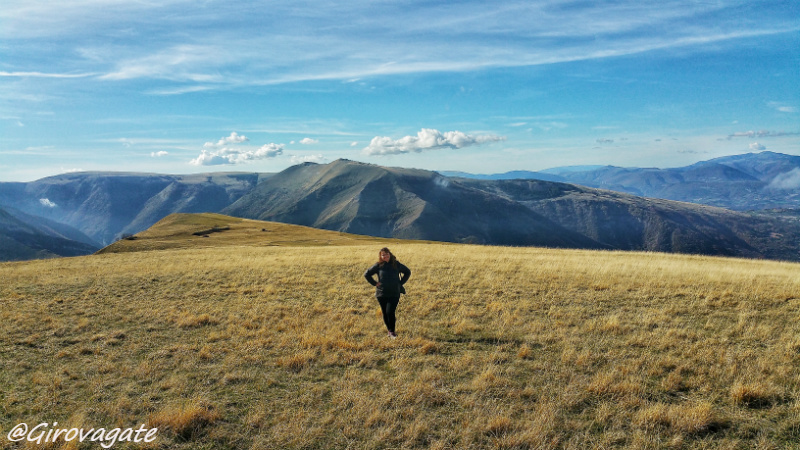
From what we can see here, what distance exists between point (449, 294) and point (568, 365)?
764 cm

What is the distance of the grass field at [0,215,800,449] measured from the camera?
774 cm

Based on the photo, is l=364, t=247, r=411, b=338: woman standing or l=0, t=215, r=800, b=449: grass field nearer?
l=0, t=215, r=800, b=449: grass field

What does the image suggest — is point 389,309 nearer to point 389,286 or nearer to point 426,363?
point 389,286

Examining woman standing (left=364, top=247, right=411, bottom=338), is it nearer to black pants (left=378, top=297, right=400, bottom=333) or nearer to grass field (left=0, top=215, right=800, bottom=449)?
black pants (left=378, top=297, right=400, bottom=333)

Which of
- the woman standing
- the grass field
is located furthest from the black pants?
the grass field

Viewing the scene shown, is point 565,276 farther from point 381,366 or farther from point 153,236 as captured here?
point 153,236

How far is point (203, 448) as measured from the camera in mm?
7359

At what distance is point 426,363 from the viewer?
1086cm

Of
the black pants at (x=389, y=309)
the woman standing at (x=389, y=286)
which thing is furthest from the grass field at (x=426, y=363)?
the woman standing at (x=389, y=286)

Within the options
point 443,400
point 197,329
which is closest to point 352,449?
point 443,400

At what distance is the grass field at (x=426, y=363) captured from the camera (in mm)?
7738

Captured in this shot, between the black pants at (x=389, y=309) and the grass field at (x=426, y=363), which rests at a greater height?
the black pants at (x=389, y=309)

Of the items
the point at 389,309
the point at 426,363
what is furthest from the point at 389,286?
the point at 426,363

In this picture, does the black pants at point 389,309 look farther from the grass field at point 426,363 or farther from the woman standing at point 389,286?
the grass field at point 426,363
